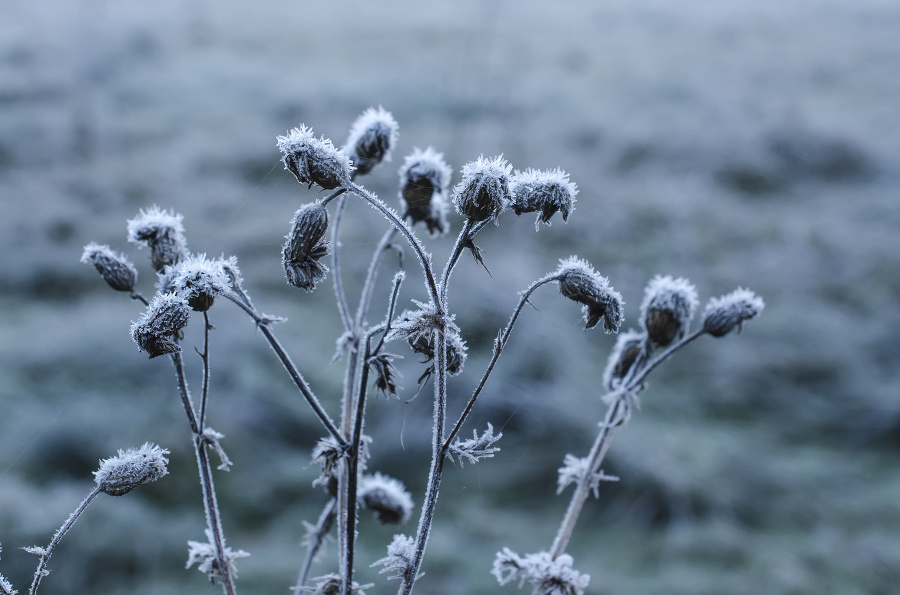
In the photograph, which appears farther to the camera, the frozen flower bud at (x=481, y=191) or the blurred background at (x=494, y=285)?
the blurred background at (x=494, y=285)

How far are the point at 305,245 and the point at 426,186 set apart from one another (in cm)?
18

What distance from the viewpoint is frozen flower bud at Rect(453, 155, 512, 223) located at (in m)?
0.59

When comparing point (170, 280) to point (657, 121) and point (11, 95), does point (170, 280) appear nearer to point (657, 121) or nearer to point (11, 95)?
point (657, 121)

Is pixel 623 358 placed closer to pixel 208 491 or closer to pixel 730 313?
pixel 730 313

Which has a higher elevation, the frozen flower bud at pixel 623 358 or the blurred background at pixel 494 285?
the blurred background at pixel 494 285

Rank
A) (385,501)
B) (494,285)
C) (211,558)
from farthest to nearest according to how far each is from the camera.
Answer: (494,285) < (385,501) < (211,558)

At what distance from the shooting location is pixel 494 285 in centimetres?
335

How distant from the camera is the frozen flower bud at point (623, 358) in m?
0.75

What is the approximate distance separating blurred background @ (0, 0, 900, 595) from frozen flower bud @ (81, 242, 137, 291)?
376mm

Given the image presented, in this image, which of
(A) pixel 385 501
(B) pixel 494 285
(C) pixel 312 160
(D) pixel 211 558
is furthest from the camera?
(B) pixel 494 285

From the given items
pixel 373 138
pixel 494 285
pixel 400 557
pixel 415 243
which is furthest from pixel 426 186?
pixel 494 285

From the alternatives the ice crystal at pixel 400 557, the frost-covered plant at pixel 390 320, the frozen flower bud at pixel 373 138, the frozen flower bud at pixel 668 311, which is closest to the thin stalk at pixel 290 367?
the frost-covered plant at pixel 390 320

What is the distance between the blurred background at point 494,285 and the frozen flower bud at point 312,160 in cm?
26

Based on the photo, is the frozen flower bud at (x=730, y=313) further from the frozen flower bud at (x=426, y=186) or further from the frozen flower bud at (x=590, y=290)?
the frozen flower bud at (x=426, y=186)
